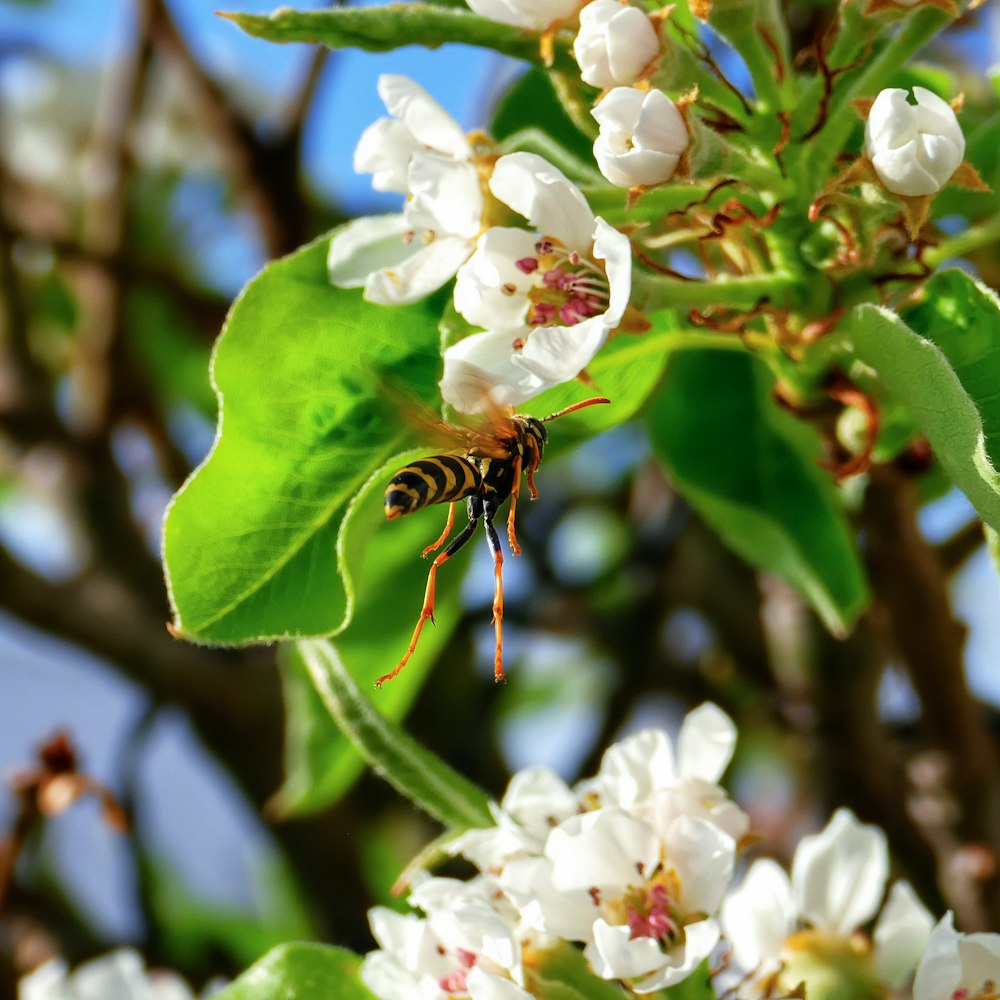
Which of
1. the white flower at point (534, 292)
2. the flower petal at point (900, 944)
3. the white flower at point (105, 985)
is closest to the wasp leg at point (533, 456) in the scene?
the white flower at point (534, 292)

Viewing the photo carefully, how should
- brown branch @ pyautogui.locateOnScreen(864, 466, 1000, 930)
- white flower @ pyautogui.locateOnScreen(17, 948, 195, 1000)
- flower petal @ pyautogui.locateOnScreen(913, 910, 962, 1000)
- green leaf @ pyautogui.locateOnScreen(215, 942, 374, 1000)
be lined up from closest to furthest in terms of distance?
flower petal @ pyautogui.locateOnScreen(913, 910, 962, 1000) < green leaf @ pyautogui.locateOnScreen(215, 942, 374, 1000) < white flower @ pyautogui.locateOnScreen(17, 948, 195, 1000) < brown branch @ pyautogui.locateOnScreen(864, 466, 1000, 930)

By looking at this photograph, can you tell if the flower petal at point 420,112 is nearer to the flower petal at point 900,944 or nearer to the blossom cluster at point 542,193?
the blossom cluster at point 542,193

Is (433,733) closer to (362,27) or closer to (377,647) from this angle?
(377,647)

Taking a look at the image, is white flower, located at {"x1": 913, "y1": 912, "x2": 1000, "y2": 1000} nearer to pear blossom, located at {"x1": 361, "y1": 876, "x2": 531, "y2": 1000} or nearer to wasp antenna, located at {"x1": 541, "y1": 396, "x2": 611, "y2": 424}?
pear blossom, located at {"x1": 361, "y1": 876, "x2": 531, "y2": 1000}

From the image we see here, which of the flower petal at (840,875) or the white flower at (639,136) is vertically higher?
the white flower at (639,136)

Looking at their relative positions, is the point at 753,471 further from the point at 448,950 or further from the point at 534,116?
the point at 448,950

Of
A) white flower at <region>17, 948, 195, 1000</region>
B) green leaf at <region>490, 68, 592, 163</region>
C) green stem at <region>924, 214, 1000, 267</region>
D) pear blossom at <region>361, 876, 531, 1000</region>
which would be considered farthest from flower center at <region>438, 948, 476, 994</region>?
green leaf at <region>490, 68, 592, 163</region>
